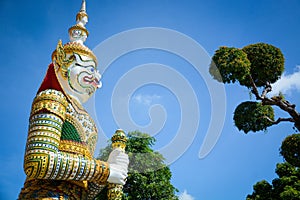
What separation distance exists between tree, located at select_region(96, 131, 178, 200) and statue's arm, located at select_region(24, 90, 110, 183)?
204 inches

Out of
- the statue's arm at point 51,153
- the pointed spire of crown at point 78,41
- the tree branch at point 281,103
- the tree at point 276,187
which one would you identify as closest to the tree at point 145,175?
the tree at point 276,187

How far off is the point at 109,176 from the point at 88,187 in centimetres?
57

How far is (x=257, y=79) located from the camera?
26.5 ft

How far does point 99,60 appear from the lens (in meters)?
5.02

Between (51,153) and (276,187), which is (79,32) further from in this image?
(276,187)

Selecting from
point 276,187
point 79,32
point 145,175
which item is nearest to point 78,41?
point 79,32

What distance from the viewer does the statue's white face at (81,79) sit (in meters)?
4.54

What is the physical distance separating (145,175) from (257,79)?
4.14 meters

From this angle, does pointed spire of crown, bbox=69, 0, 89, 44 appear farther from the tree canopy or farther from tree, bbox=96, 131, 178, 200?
tree, bbox=96, 131, 178, 200

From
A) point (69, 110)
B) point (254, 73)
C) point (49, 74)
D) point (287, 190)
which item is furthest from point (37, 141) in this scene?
point (287, 190)

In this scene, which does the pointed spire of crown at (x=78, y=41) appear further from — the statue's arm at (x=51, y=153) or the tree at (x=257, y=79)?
the tree at (x=257, y=79)

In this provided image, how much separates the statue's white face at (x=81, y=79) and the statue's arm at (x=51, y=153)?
1.77ft

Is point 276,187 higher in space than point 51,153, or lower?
higher

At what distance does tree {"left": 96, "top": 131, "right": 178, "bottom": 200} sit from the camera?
368 inches
